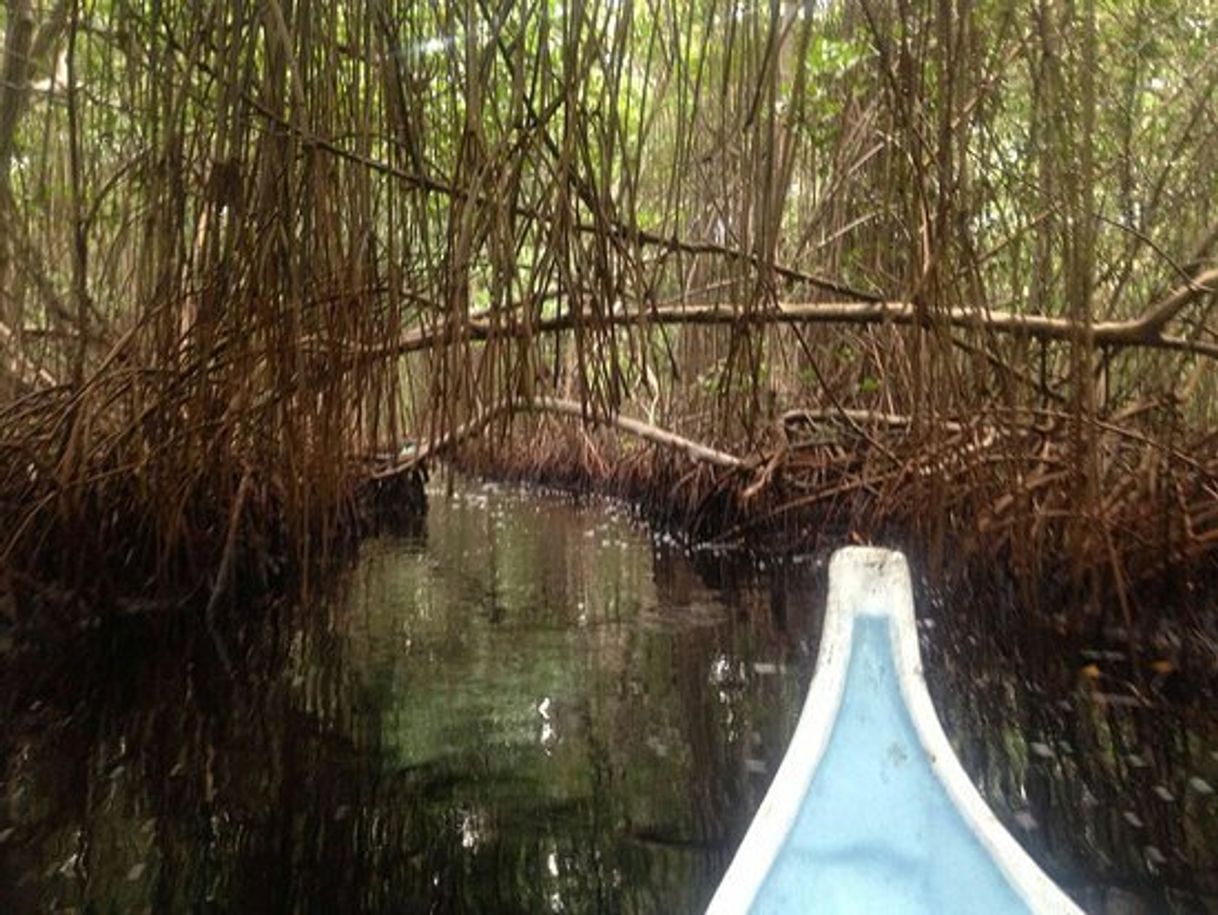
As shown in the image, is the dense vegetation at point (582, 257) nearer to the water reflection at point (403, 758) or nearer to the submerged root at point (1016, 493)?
the submerged root at point (1016, 493)

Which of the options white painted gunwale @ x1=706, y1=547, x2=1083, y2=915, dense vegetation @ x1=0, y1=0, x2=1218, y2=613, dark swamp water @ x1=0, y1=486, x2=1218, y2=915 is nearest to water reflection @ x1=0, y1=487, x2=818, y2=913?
dark swamp water @ x1=0, y1=486, x2=1218, y2=915

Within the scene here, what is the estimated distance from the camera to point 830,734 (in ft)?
5.14

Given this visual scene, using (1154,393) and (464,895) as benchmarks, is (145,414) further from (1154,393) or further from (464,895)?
(1154,393)

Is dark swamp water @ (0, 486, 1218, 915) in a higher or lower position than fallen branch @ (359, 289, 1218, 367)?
lower

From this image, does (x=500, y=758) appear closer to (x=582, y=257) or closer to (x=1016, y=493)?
(x=582, y=257)

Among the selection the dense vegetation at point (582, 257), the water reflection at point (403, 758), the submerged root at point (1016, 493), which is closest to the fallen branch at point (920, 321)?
the dense vegetation at point (582, 257)

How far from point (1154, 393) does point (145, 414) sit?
12.0 ft

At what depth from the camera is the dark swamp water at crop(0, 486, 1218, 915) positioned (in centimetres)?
184

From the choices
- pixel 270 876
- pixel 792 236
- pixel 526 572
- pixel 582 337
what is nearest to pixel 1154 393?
pixel 792 236

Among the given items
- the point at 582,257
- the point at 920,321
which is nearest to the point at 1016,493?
the point at 920,321

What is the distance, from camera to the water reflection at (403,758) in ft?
6.03

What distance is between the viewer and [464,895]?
179cm

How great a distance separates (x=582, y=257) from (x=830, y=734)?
4.06 ft

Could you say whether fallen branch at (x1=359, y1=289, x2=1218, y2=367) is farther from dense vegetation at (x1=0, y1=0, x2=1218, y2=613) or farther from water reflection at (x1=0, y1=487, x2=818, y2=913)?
water reflection at (x1=0, y1=487, x2=818, y2=913)
